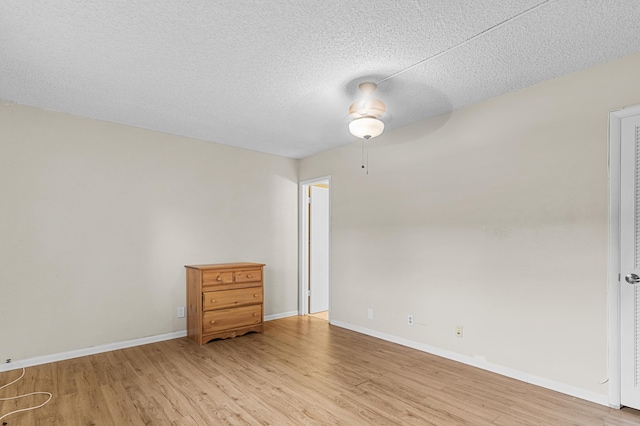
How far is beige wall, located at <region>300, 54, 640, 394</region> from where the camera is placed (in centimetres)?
252

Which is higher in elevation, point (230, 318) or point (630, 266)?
point (630, 266)

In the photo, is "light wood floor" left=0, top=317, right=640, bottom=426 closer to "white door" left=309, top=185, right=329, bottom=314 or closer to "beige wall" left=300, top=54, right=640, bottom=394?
"beige wall" left=300, top=54, right=640, bottom=394

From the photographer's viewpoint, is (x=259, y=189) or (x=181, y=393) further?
(x=259, y=189)

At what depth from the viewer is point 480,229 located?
3.15 meters

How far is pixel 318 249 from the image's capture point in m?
5.48

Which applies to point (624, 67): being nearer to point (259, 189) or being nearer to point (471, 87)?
point (471, 87)

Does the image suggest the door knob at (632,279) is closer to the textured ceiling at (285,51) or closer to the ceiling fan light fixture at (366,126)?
the textured ceiling at (285,51)

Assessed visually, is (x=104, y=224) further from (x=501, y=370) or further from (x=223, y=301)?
(x=501, y=370)

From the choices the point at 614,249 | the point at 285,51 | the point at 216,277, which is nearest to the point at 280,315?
the point at 216,277

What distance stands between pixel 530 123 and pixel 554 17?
1.07m

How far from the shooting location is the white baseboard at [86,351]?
3.10 meters

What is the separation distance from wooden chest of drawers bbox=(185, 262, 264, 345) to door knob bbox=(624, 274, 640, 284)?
3476 millimetres

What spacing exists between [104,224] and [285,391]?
2.58 meters

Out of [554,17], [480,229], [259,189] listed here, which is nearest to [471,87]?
[554,17]
